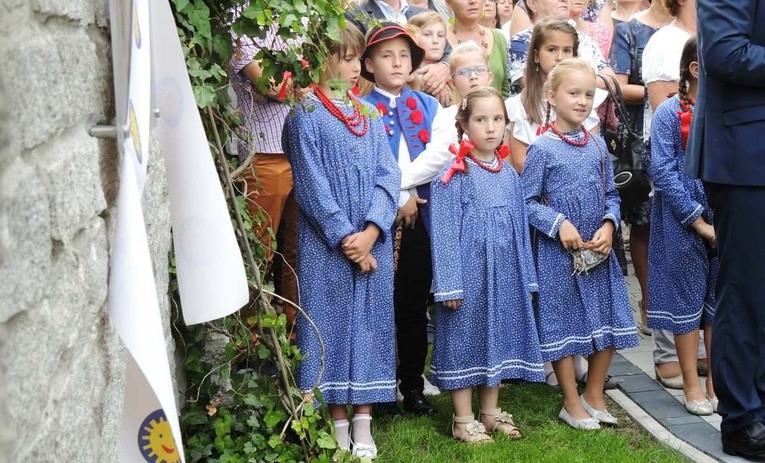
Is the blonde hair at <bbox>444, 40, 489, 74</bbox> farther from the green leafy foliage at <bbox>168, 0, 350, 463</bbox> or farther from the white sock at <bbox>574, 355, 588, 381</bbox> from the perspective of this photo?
the green leafy foliage at <bbox>168, 0, 350, 463</bbox>

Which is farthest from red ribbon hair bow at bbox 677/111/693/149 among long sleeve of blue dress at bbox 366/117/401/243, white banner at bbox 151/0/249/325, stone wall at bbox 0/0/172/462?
stone wall at bbox 0/0/172/462

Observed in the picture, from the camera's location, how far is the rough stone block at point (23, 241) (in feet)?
5.26

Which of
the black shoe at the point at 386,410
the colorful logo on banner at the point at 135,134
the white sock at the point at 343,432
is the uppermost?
the colorful logo on banner at the point at 135,134

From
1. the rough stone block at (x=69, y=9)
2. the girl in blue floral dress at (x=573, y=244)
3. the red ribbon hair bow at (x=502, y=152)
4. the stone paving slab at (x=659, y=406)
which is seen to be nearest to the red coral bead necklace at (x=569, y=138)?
the girl in blue floral dress at (x=573, y=244)

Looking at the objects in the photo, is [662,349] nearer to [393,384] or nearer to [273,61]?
[393,384]

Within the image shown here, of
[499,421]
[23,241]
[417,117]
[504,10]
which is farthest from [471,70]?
[23,241]

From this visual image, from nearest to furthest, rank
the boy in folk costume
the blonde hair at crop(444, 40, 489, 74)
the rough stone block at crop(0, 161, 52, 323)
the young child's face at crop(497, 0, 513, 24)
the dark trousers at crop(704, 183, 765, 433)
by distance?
the rough stone block at crop(0, 161, 52, 323)
the dark trousers at crop(704, 183, 765, 433)
the boy in folk costume
the blonde hair at crop(444, 40, 489, 74)
the young child's face at crop(497, 0, 513, 24)

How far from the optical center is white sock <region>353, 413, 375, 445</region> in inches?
174

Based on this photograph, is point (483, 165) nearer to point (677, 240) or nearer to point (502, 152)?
point (502, 152)

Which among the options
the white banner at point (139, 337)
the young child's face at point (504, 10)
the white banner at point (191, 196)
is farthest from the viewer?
the young child's face at point (504, 10)

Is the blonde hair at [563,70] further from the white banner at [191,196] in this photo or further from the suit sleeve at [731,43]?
the white banner at [191,196]

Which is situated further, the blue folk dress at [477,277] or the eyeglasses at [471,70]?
the eyeglasses at [471,70]

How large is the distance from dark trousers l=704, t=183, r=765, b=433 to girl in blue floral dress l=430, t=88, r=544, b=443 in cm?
77

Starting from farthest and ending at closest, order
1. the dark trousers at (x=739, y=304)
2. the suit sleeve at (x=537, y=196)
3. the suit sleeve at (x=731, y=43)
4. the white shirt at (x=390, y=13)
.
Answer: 1. the white shirt at (x=390, y=13)
2. the suit sleeve at (x=537, y=196)
3. the dark trousers at (x=739, y=304)
4. the suit sleeve at (x=731, y=43)
